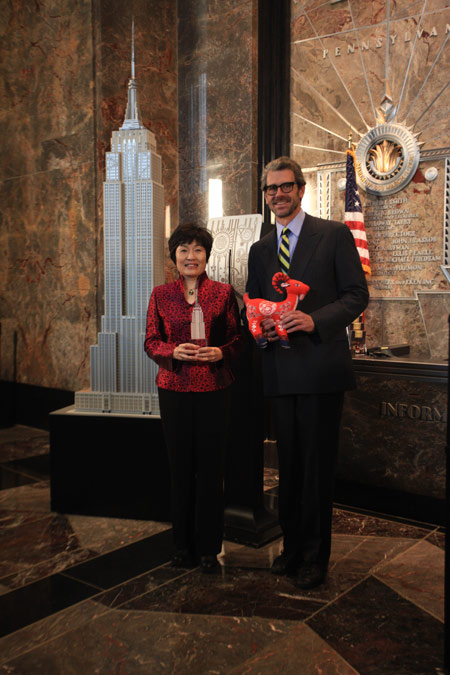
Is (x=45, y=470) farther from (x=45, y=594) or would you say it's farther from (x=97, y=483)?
(x=45, y=594)

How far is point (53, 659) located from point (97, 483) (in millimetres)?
1744

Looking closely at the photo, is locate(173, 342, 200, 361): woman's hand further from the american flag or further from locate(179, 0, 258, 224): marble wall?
locate(179, 0, 258, 224): marble wall

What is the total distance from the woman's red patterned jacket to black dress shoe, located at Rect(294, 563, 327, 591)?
101 cm

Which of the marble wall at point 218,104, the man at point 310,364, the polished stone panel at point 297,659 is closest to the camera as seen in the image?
the polished stone panel at point 297,659

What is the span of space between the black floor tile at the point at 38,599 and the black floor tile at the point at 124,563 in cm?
8

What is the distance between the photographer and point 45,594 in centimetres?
296

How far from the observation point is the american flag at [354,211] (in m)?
4.75

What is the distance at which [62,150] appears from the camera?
6.59m

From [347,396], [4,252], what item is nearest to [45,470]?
[347,396]

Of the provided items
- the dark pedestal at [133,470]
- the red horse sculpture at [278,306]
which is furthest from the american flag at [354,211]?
the red horse sculpture at [278,306]

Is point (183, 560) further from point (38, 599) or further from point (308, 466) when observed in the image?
point (308, 466)

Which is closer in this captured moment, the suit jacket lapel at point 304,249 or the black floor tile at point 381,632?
the black floor tile at point 381,632

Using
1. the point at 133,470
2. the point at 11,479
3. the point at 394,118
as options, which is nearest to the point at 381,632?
the point at 133,470

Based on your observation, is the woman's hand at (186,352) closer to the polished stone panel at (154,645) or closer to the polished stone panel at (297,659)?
the polished stone panel at (154,645)
